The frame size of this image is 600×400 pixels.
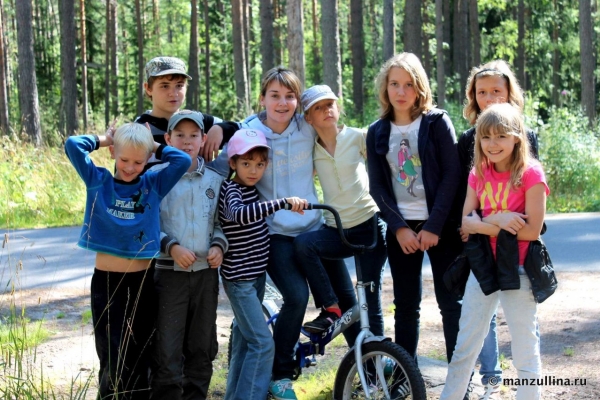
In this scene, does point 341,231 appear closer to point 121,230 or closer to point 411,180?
point 411,180

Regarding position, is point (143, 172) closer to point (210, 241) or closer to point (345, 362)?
point (210, 241)

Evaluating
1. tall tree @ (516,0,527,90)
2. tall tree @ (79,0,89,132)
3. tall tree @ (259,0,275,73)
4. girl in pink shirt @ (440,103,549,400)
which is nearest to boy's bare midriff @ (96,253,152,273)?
girl in pink shirt @ (440,103,549,400)

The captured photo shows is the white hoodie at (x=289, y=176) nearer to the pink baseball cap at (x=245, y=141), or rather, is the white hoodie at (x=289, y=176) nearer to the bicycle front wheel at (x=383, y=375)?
the pink baseball cap at (x=245, y=141)

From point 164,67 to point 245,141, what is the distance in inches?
33.2

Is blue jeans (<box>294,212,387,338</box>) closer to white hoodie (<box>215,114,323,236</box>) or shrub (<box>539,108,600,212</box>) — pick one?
white hoodie (<box>215,114,323,236</box>)

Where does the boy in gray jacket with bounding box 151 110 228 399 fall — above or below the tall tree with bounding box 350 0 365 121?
below

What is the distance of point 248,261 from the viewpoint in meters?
4.08

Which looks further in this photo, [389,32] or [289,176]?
[389,32]

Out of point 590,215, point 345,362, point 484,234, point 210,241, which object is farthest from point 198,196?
point 590,215

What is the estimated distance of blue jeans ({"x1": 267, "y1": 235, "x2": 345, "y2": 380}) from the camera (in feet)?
13.6

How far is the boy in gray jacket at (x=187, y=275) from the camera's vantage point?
4008mm

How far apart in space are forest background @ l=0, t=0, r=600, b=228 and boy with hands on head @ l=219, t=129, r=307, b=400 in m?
1.39

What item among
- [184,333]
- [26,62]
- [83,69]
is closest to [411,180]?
[184,333]

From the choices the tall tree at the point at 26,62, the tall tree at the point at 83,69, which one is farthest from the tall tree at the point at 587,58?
the tall tree at the point at 83,69
